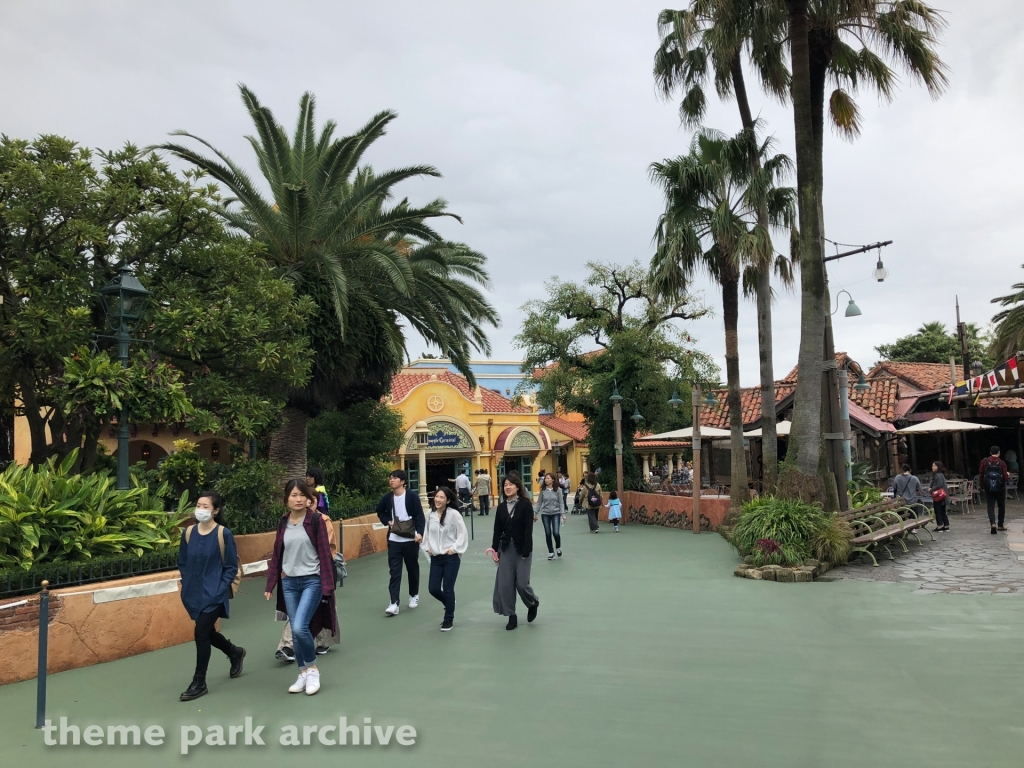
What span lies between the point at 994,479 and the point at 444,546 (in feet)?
35.7

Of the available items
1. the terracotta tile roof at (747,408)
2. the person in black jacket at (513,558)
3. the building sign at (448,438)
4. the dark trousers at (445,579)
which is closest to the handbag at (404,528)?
the dark trousers at (445,579)

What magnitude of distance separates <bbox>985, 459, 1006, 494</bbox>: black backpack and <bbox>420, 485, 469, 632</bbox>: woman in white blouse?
1059 centimetres

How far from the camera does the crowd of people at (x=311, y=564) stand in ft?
18.4

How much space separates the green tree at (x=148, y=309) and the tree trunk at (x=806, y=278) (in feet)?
25.7

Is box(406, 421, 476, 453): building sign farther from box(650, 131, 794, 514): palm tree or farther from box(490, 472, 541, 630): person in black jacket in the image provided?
box(490, 472, 541, 630): person in black jacket

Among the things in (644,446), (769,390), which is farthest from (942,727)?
(644,446)

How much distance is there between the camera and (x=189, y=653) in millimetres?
6836

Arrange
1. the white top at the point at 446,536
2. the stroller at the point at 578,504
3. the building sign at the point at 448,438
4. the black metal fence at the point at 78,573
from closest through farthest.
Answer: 1. the black metal fence at the point at 78,573
2. the white top at the point at 446,536
3. the stroller at the point at 578,504
4. the building sign at the point at 448,438

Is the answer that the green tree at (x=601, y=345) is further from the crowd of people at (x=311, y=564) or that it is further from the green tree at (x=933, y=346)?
the green tree at (x=933, y=346)

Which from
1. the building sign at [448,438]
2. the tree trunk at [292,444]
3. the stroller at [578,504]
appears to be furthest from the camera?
the building sign at [448,438]

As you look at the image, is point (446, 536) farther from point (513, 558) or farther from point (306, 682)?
point (306, 682)

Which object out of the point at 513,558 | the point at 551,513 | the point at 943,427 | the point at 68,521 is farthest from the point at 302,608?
the point at 943,427

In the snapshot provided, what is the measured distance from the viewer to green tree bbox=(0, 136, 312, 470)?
866cm

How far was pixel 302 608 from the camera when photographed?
5598 millimetres
